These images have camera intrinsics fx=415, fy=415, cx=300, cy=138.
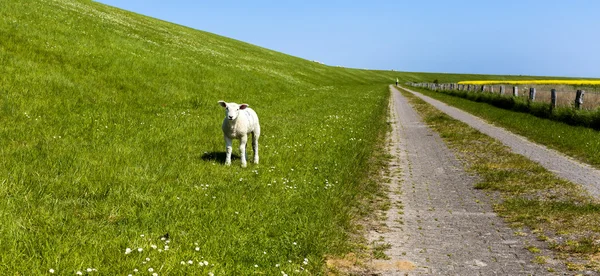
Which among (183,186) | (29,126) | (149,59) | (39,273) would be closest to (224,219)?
(183,186)

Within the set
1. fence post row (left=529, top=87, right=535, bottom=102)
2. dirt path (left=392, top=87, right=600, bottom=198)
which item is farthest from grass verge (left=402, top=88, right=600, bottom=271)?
fence post row (left=529, top=87, right=535, bottom=102)

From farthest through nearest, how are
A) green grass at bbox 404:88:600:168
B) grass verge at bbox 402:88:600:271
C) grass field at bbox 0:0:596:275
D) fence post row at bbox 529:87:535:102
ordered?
fence post row at bbox 529:87:535:102, green grass at bbox 404:88:600:168, grass verge at bbox 402:88:600:271, grass field at bbox 0:0:596:275

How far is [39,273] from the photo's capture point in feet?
15.6

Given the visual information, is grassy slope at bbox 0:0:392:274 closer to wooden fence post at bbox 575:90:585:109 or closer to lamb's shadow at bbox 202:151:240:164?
lamb's shadow at bbox 202:151:240:164

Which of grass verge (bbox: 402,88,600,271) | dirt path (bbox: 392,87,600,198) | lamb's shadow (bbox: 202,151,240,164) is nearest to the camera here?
grass verge (bbox: 402,88,600,271)

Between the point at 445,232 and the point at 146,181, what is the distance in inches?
236

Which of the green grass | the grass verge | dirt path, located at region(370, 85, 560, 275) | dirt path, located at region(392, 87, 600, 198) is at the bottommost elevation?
dirt path, located at region(370, 85, 560, 275)

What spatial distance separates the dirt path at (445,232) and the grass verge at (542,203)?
1.63 ft

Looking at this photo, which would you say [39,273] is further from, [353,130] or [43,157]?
[353,130]

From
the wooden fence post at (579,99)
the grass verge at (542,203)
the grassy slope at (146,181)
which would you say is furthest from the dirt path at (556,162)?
the wooden fence post at (579,99)

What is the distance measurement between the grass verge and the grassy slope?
11.0ft

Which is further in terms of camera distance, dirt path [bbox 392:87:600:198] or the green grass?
the green grass

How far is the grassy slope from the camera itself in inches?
225

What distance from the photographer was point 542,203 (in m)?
9.28
